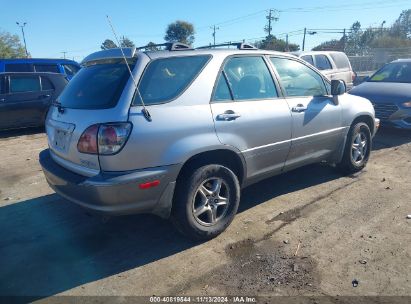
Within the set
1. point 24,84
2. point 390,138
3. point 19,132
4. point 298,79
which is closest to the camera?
point 298,79

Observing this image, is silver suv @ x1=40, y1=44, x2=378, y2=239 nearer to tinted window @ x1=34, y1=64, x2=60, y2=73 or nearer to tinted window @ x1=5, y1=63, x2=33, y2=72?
tinted window @ x1=5, y1=63, x2=33, y2=72

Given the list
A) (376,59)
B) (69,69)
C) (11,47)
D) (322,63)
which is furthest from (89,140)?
(11,47)

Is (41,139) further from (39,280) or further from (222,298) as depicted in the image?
(222,298)

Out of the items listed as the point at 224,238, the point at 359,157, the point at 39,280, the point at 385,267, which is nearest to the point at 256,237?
the point at 224,238

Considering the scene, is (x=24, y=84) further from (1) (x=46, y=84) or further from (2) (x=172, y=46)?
(2) (x=172, y=46)

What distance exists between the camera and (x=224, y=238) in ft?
12.0

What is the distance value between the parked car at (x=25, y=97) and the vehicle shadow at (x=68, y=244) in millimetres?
5189

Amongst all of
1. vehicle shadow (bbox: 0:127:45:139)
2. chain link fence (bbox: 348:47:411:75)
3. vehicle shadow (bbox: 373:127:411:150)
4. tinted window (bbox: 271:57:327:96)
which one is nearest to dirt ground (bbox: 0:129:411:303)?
tinted window (bbox: 271:57:327:96)

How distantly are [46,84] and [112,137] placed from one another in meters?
7.75

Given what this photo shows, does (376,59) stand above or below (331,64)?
below

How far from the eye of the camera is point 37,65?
466 inches

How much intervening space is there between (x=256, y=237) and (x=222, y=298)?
101 cm

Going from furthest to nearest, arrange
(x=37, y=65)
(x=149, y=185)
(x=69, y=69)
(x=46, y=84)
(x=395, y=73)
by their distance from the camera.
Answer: (x=69, y=69)
(x=37, y=65)
(x=46, y=84)
(x=395, y=73)
(x=149, y=185)

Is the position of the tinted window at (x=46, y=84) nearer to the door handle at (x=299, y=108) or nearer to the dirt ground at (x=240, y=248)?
the dirt ground at (x=240, y=248)
